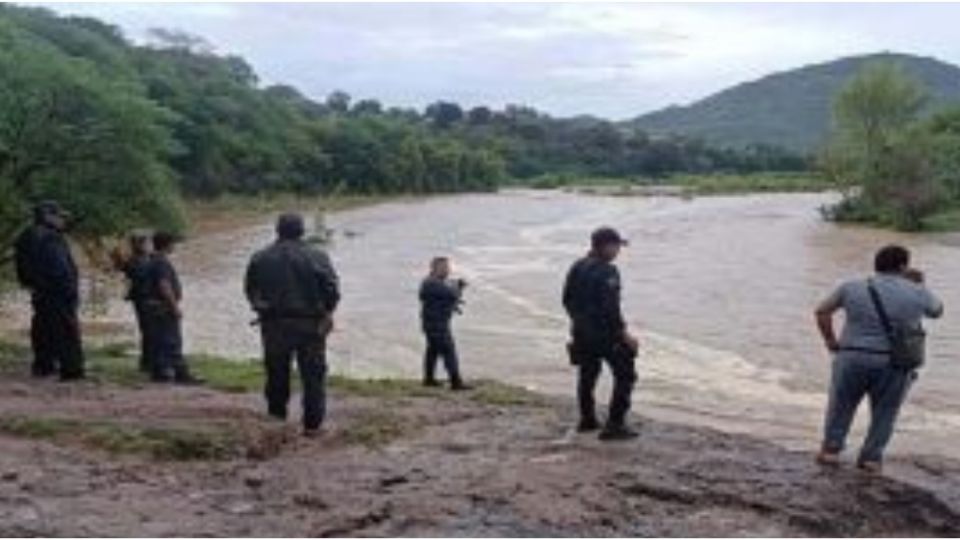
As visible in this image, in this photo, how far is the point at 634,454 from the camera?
38.5 feet

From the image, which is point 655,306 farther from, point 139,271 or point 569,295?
point 569,295

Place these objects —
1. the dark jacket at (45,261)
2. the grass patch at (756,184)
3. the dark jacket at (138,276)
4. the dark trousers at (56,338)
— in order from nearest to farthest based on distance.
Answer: the dark jacket at (45,261) < the dark trousers at (56,338) < the dark jacket at (138,276) < the grass patch at (756,184)

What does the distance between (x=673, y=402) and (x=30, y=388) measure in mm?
9505

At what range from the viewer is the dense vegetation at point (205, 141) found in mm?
18312

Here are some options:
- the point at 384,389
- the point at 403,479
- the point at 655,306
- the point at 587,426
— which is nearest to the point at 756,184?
the point at 655,306

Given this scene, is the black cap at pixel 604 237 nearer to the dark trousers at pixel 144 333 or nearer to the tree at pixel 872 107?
the dark trousers at pixel 144 333

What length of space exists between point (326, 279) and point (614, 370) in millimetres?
2075

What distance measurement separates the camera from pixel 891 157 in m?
72.9

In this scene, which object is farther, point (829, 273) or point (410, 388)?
point (829, 273)

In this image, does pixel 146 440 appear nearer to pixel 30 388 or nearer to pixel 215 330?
pixel 30 388

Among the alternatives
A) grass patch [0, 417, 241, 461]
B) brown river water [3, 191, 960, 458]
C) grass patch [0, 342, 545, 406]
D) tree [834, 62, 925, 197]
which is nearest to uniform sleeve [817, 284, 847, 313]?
grass patch [0, 417, 241, 461]

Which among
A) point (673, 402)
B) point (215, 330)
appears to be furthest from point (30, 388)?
point (215, 330)

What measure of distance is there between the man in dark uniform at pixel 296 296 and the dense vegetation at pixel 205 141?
685 cm

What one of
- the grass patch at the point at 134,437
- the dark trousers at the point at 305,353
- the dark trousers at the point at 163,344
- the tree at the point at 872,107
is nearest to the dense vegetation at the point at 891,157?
the tree at the point at 872,107
